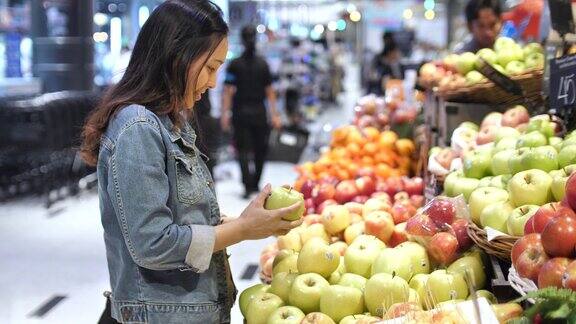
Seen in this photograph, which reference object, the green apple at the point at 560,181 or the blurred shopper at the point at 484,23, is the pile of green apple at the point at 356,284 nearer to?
the green apple at the point at 560,181

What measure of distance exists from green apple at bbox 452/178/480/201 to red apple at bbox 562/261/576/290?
44.2 inches

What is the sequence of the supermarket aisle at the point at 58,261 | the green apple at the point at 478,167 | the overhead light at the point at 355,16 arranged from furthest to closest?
the overhead light at the point at 355,16
the supermarket aisle at the point at 58,261
the green apple at the point at 478,167

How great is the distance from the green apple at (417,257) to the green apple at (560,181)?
442mm

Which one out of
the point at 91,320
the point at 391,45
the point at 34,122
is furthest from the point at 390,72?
the point at 91,320

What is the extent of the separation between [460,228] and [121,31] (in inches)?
750

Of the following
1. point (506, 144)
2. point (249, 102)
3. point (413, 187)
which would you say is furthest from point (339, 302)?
point (249, 102)

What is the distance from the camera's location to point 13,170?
862 cm

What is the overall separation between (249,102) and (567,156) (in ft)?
20.9

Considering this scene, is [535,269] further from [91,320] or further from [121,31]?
[121,31]

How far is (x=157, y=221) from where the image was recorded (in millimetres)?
1918

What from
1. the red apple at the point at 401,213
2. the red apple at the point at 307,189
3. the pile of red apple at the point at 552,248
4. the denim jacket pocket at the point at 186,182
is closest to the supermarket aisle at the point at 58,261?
the red apple at the point at 307,189

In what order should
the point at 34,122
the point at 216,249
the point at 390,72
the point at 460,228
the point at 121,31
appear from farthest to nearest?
1. the point at 121,31
2. the point at 390,72
3. the point at 34,122
4. the point at 460,228
5. the point at 216,249

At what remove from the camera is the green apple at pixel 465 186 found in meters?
2.85

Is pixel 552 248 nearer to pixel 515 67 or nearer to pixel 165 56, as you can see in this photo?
pixel 165 56
